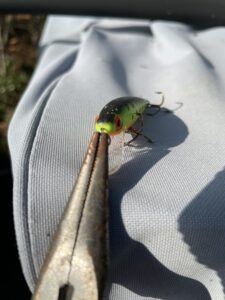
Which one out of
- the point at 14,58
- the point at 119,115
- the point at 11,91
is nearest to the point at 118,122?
the point at 119,115

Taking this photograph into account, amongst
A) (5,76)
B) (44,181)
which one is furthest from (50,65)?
(5,76)

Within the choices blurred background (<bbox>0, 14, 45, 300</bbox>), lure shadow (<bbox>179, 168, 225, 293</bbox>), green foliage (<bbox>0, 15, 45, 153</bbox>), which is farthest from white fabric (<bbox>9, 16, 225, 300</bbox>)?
green foliage (<bbox>0, 15, 45, 153</bbox>)

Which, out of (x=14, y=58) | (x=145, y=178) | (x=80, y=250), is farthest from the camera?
(x=14, y=58)

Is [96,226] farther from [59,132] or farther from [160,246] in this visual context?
[59,132]

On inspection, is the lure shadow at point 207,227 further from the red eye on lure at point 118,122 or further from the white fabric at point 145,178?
the red eye on lure at point 118,122

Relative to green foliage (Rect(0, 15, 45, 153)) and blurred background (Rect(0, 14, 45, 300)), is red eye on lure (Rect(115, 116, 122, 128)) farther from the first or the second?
green foliage (Rect(0, 15, 45, 153))

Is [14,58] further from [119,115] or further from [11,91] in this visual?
[119,115]
